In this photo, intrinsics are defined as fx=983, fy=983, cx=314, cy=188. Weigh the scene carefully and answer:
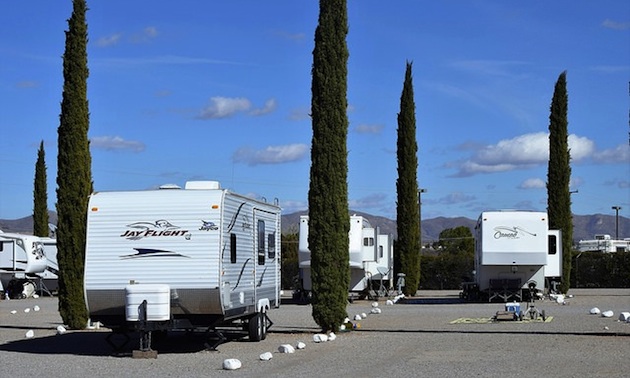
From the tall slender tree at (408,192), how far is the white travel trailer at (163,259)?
64.4 ft

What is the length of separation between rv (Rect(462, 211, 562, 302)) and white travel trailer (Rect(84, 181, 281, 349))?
601 inches

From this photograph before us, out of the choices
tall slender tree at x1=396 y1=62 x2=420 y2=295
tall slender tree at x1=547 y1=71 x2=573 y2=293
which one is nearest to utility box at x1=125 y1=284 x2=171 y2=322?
tall slender tree at x1=396 y1=62 x2=420 y2=295

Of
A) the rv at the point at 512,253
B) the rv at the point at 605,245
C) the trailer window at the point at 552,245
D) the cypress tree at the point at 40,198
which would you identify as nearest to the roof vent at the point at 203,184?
the rv at the point at 512,253

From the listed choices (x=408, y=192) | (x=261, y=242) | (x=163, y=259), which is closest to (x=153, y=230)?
(x=163, y=259)

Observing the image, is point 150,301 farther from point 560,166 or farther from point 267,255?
point 560,166

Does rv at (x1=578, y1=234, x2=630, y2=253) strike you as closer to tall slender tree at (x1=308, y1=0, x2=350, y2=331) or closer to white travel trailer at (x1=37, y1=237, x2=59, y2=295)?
white travel trailer at (x1=37, y1=237, x2=59, y2=295)

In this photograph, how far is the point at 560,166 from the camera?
3631 cm

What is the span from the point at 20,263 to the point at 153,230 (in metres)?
25.8

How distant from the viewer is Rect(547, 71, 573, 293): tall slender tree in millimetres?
36250

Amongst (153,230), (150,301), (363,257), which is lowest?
(150,301)

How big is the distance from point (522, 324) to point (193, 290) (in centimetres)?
871

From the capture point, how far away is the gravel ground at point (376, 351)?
1361 centimetres

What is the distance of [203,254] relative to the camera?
15.6 m

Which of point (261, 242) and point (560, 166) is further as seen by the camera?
point (560, 166)
